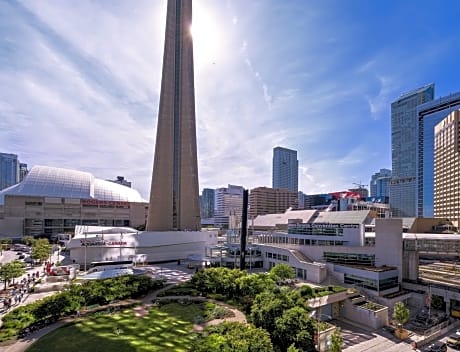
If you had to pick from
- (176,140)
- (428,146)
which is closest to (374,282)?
(176,140)

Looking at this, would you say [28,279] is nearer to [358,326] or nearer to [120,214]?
[358,326]

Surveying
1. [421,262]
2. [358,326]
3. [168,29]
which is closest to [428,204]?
[421,262]

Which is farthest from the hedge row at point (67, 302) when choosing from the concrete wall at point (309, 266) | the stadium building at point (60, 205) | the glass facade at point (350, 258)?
the stadium building at point (60, 205)

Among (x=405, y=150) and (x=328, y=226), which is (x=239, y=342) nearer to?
(x=328, y=226)

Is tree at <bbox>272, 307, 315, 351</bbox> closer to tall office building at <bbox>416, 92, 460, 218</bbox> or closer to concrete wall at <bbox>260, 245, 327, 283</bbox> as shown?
concrete wall at <bbox>260, 245, 327, 283</bbox>

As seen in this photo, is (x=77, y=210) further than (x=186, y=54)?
Yes

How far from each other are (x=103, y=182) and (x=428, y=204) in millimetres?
147264

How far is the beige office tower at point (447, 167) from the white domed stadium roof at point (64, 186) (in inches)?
5088

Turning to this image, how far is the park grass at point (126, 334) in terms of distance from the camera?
2308 centimetres

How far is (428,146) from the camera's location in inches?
5108

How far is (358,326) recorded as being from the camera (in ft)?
106

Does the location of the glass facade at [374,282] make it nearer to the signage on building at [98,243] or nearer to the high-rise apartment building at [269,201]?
the signage on building at [98,243]

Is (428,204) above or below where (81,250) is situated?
above

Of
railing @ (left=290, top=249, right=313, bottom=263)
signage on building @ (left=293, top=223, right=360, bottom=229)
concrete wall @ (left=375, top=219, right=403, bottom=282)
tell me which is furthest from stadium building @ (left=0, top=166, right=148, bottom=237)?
concrete wall @ (left=375, top=219, right=403, bottom=282)
